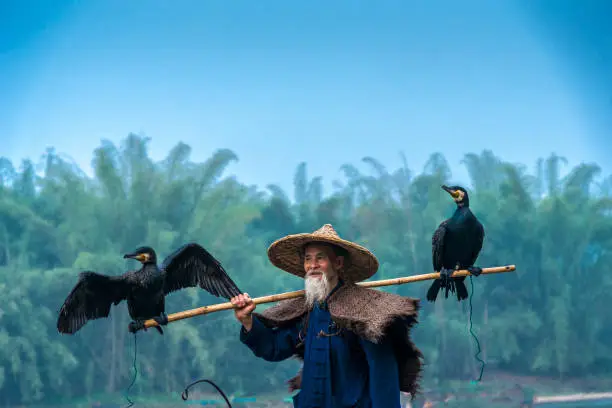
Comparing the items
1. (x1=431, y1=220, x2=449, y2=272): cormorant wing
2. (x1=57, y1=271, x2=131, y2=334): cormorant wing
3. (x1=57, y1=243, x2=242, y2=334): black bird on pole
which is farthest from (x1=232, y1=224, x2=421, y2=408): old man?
(x1=431, y1=220, x2=449, y2=272): cormorant wing

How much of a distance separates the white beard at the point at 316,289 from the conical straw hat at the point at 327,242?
0.17 meters

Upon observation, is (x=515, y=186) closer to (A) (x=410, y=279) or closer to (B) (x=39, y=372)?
(B) (x=39, y=372)

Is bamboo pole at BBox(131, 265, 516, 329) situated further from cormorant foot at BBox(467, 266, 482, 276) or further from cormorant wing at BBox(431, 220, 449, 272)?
cormorant wing at BBox(431, 220, 449, 272)

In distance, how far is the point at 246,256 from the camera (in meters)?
20.6

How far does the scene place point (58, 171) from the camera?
2014 cm

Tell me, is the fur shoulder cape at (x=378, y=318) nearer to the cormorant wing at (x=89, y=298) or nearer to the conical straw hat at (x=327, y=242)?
the conical straw hat at (x=327, y=242)

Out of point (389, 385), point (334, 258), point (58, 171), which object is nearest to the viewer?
point (389, 385)

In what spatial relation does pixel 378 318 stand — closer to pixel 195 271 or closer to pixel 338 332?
pixel 338 332

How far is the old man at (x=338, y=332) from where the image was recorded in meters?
2.82

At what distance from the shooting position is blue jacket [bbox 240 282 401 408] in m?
2.81

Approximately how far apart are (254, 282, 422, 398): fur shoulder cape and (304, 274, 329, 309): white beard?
4 cm

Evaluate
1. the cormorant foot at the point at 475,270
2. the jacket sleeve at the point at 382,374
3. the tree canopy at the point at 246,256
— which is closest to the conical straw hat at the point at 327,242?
the jacket sleeve at the point at 382,374

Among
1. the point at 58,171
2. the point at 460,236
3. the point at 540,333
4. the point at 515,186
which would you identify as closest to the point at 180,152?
the point at 58,171

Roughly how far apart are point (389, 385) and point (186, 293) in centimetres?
1538
